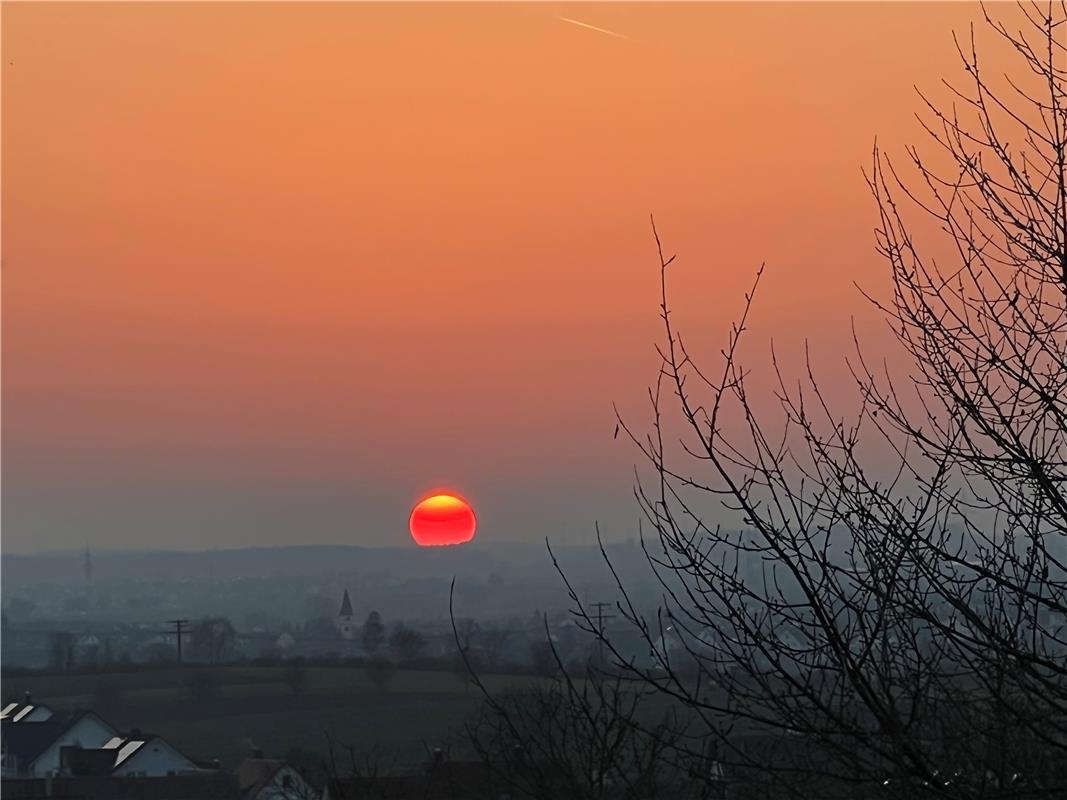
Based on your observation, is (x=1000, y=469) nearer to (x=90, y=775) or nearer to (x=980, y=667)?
(x=980, y=667)

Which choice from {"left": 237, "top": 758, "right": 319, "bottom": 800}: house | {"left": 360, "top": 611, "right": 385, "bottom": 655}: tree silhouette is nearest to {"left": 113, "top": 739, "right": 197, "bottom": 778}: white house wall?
{"left": 237, "top": 758, "right": 319, "bottom": 800}: house

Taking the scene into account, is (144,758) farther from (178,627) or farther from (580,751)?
(580,751)

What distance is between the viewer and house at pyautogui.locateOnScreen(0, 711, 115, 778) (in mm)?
23391

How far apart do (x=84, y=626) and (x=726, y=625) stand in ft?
91.8

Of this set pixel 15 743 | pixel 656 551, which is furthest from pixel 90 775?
pixel 656 551

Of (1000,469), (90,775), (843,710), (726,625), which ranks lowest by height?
(90,775)

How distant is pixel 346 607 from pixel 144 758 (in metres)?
17.9

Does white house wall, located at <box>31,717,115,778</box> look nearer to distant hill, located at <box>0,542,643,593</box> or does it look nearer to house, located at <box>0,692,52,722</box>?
house, located at <box>0,692,52,722</box>

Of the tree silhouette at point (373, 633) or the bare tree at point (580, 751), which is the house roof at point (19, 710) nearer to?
the tree silhouette at point (373, 633)

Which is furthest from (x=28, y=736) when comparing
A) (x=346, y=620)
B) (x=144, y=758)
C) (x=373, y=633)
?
(x=346, y=620)

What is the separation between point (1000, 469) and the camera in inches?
182

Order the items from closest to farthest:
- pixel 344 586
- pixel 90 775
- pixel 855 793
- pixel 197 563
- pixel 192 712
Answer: pixel 855 793 → pixel 90 775 → pixel 192 712 → pixel 197 563 → pixel 344 586

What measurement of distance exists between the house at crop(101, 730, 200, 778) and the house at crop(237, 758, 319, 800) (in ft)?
6.56

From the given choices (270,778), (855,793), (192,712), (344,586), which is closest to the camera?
(855,793)
